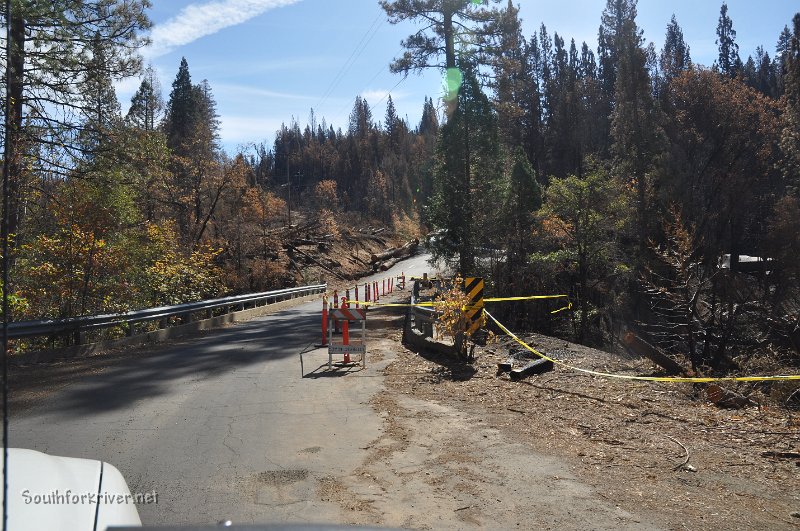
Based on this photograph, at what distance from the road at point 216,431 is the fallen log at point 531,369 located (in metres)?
2.33

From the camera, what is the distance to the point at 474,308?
11742mm

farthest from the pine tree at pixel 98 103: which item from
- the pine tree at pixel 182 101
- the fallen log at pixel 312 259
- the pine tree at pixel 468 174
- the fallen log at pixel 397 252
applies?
the pine tree at pixel 182 101

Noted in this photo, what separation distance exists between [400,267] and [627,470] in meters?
59.6

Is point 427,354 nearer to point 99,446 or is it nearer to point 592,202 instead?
point 99,446

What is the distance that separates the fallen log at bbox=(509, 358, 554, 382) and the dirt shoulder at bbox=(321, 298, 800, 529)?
0.49 metres

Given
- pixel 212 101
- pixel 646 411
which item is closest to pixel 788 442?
pixel 646 411

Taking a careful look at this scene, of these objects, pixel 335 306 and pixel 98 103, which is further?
pixel 98 103

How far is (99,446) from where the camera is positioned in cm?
660

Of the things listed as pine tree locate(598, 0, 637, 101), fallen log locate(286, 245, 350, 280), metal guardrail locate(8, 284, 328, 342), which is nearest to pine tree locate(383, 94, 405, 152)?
pine tree locate(598, 0, 637, 101)

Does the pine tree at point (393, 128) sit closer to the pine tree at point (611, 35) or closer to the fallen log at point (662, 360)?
the pine tree at point (611, 35)

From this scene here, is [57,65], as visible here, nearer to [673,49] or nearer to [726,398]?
[726,398]

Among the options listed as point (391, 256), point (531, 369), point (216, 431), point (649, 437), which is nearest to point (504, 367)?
point (531, 369)

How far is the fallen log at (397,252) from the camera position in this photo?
64.9 meters

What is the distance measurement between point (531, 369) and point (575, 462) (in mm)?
4429
